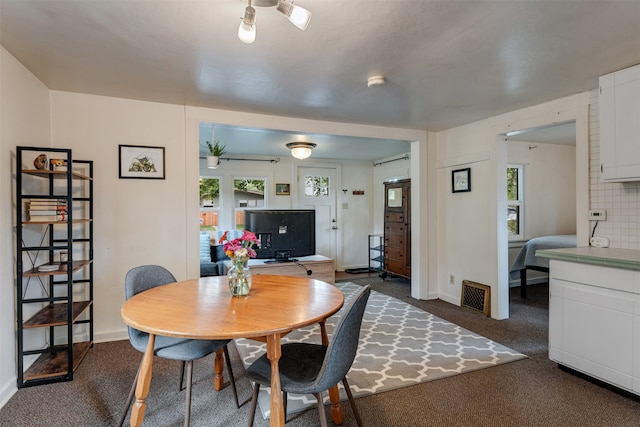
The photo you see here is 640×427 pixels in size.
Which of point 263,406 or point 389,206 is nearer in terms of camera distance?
point 263,406

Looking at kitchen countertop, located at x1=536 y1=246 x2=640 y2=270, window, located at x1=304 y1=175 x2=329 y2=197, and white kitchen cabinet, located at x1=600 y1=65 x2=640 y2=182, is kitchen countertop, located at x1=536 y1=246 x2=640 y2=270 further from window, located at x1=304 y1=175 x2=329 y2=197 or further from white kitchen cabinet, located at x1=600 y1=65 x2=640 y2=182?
window, located at x1=304 y1=175 x2=329 y2=197

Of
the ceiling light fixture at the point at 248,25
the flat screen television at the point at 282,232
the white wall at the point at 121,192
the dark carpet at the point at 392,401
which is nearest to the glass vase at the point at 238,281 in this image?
the dark carpet at the point at 392,401

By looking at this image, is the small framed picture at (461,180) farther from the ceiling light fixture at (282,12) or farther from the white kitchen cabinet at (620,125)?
the ceiling light fixture at (282,12)

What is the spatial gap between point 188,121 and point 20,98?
47.2 inches

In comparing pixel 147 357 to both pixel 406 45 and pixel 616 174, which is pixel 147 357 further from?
pixel 616 174

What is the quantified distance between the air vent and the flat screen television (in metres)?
1.99

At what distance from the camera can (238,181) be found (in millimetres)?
5785

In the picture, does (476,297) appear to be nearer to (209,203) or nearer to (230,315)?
(230,315)

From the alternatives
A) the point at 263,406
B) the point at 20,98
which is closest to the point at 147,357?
the point at 263,406

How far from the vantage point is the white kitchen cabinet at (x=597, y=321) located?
200 centimetres

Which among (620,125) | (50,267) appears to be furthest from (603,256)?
(50,267)

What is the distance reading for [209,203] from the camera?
18.3 ft

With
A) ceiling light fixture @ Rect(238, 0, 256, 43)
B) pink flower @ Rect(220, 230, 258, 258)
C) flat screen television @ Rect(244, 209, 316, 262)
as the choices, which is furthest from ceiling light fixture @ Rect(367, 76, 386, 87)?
flat screen television @ Rect(244, 209, 316, 262)

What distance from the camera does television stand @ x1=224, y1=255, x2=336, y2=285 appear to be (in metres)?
4.15
